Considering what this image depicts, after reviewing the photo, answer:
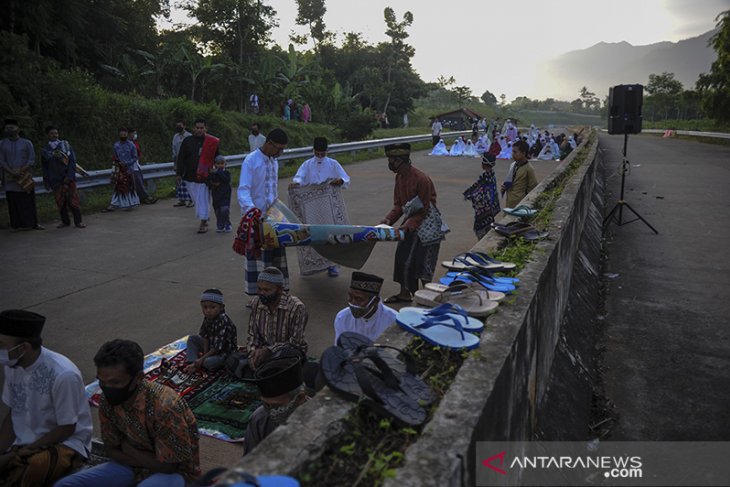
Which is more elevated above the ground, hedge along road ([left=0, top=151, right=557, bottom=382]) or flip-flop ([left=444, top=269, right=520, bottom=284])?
flip-flop ([left=444, top=269, right=520, bottom=284])

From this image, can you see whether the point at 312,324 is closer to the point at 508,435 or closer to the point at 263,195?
the point at 263,195

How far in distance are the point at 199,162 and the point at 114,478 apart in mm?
7624

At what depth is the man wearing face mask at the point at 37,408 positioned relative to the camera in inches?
125

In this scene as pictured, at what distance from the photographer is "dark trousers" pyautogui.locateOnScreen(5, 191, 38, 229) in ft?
32.7

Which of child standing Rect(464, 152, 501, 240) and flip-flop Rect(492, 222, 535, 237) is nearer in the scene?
flip-flop Rect(492, 222, 535, 237)

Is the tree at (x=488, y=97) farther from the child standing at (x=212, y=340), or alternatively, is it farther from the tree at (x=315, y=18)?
the child standing at (x=212, y=340)

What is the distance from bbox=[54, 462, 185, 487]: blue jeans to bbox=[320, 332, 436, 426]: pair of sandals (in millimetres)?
1133

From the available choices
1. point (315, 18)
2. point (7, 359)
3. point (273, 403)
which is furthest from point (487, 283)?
point (315, 18)

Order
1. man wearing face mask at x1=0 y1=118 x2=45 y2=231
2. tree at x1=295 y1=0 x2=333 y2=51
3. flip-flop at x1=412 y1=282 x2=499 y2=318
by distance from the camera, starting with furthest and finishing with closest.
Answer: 1. tree at x1=295 y1=0 x2=333 y2=51
2. man wearing face mask at x1=0 y1=118 x2=45 y2=231
3. flip-flop at x1=412 y1=282 x2=499 y2=318

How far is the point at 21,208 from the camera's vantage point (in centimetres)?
1002

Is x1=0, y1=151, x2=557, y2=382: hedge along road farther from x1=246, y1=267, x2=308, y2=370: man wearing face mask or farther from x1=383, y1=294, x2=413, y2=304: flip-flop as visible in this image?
x1=246, y1=267, x2=308, y2=370: man wearing face mask

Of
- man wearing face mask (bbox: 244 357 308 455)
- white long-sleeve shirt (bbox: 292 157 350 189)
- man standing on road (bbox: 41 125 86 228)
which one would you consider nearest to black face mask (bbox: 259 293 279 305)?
man wearing face mask (bbox: 244 357 308 455)

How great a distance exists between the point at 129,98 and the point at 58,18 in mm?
3866

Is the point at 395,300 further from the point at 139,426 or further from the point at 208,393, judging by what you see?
the point at 139,426
